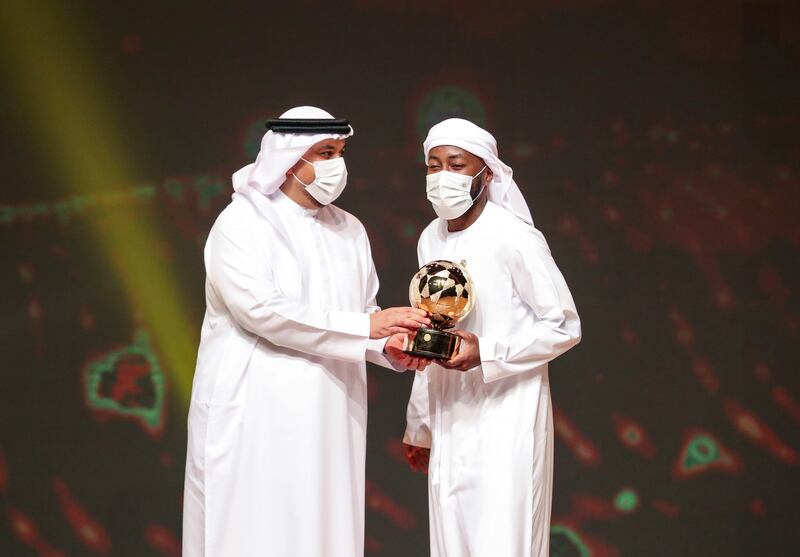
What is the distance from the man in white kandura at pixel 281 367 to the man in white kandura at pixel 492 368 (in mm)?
254

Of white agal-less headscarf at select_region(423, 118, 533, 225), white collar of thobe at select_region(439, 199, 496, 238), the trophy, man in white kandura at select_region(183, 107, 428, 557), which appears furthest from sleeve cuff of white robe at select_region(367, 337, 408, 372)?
white agal-less headscarf at select_region(423, 118, 533, 225)

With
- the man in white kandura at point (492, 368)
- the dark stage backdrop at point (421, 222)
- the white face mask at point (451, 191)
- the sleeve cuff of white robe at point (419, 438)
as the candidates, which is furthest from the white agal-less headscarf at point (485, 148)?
the dark stage backdrop at point (421, 222)

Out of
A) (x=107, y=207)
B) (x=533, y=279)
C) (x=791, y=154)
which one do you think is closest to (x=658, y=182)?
(x=791, y=154)

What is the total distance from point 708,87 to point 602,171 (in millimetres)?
690

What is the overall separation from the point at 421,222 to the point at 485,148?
1581mm

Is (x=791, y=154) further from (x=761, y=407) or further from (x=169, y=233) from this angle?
(x=169, y=233)

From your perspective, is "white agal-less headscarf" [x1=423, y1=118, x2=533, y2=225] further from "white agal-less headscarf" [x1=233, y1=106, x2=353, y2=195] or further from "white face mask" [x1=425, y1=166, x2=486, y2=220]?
"white agal-less headscarf" [x1=233, y1=106, x2=353, y2=195]

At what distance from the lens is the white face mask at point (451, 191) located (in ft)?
11.7

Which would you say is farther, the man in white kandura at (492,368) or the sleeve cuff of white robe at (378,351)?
the sleeve cuff of white robe at (378,351)

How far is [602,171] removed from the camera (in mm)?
5188

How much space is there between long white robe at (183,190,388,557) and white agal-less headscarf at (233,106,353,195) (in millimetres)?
59

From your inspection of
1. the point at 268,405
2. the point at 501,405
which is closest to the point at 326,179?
the point at 268,405

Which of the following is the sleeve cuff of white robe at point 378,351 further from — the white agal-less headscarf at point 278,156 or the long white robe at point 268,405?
the white agal-less headscarf at point 278,156

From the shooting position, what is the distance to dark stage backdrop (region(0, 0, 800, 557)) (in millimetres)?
5031
